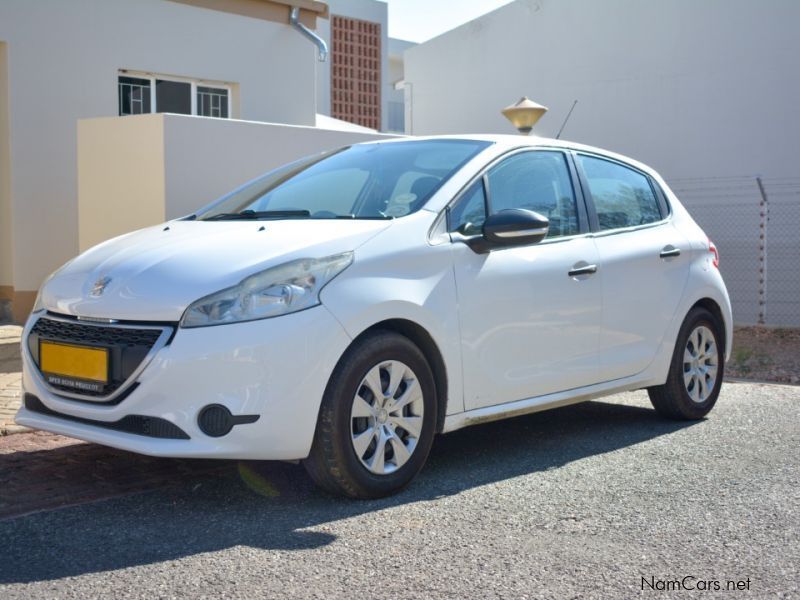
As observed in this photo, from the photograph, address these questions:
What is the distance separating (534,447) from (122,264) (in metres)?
2.63

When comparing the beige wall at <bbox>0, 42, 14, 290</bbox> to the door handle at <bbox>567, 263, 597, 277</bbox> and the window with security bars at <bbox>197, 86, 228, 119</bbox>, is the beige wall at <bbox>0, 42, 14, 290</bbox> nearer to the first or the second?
the window with security bars at <bbox>197, 86, 228, 119</bbox>

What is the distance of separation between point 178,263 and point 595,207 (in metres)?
2.68

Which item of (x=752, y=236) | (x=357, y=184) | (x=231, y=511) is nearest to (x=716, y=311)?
(x=357, y=184)

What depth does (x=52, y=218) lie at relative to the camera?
1128cm

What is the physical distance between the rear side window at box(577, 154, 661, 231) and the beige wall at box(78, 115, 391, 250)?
4488 mm

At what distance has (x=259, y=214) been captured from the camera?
5.65 meters

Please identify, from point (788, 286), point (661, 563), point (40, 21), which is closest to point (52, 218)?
point (40, 21)

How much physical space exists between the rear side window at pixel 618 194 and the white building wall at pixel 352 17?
1939cm

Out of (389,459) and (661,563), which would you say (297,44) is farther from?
(661,563)

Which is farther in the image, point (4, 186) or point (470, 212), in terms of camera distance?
point (4, 186)

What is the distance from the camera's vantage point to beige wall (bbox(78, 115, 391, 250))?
380 inches

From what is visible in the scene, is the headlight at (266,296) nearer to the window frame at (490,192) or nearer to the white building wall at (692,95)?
the window frame at (490,192)

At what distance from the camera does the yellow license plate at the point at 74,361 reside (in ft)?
14.8

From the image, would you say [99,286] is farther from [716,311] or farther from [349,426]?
[716,311]
